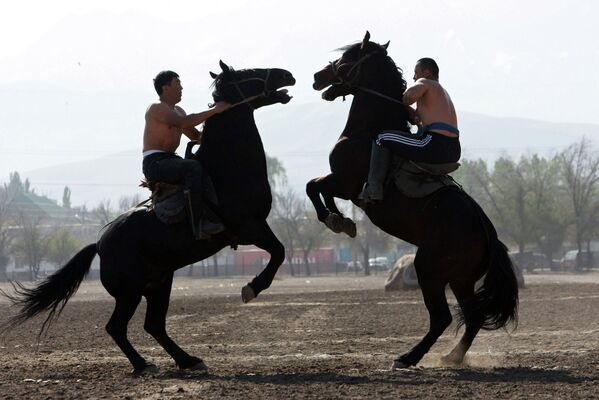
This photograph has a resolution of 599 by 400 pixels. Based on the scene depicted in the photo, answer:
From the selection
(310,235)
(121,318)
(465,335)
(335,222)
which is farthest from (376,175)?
(310,235)

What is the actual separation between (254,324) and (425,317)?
122 inches

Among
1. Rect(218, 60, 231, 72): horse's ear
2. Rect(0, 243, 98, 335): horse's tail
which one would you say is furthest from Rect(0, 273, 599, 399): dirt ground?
Rect(218, 60, 231, 72): horse's ear

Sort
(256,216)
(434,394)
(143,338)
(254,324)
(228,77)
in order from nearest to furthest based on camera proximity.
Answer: (434,394)
(256,216)
(228,77)
(143,338)
(254,324)

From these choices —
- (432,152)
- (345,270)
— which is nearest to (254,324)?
(432,152)

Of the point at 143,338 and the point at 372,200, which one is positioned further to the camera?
the point at 143,338

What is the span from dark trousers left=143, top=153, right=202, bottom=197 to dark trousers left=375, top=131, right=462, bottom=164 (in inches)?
81.7

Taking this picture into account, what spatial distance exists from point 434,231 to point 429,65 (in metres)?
2.05

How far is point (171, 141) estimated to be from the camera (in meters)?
12.8

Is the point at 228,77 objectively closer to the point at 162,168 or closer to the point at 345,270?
the point at 162,168

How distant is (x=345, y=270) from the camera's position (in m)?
116

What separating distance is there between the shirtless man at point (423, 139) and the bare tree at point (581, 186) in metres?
85.6

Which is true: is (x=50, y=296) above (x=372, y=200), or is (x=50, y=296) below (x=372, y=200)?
below

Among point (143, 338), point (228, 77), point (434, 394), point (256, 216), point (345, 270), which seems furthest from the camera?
point (345, 270)

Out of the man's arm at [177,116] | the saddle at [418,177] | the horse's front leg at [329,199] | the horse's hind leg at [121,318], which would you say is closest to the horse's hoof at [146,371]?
the horse's hind leg at [121,318]
